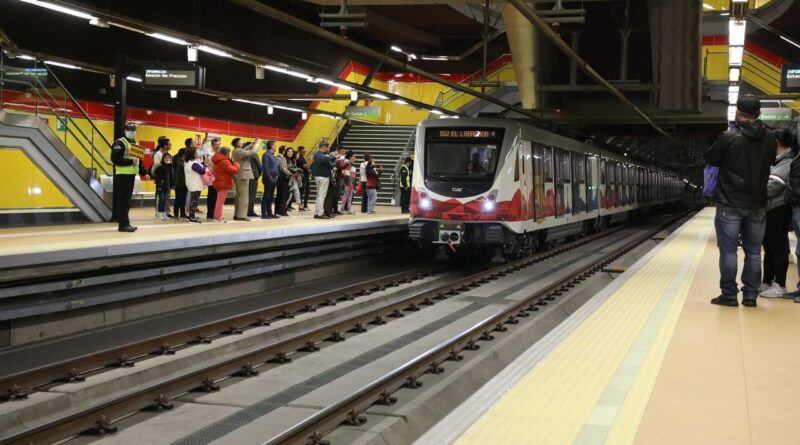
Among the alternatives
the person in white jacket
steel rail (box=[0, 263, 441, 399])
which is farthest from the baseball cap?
the person in white jacket

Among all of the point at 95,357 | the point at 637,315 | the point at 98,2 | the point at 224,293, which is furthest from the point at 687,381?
the point at 98,2

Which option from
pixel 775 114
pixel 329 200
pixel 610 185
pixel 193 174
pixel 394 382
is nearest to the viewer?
pixel 394 382

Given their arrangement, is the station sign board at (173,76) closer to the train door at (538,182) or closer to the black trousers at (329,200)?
the black trousers at (329,200)

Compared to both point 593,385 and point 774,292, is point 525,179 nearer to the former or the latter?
point 774,292

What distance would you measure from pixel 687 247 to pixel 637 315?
386 inches

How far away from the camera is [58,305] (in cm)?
918

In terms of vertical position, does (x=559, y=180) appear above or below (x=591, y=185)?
above

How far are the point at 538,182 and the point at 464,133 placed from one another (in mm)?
2342

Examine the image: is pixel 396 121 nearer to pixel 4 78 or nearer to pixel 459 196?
pixel 459 196

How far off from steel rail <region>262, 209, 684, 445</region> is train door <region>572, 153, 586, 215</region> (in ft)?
29.3

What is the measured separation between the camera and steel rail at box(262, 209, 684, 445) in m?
5.56

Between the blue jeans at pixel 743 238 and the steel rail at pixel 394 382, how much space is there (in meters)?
2.65

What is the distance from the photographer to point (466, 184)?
1562 centimetres

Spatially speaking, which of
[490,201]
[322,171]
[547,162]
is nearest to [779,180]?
[490,201]
